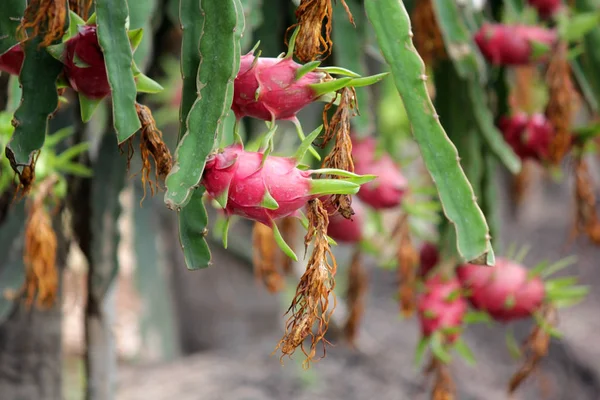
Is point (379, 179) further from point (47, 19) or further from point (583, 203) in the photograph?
point (47, 19)

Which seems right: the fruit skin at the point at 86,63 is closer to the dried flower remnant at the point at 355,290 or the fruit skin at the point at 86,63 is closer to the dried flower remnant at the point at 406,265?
the dried flower remnant at the point at 406,265

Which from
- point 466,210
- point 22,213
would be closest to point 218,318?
point 22,213

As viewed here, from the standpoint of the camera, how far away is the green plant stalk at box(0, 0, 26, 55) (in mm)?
683

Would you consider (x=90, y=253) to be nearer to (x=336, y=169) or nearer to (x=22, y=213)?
(x=22, y=213)

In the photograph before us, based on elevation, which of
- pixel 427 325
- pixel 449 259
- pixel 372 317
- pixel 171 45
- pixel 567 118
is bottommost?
A: pixel 372 317

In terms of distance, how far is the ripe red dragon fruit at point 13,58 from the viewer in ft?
2.19

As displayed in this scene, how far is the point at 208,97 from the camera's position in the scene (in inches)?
24.4

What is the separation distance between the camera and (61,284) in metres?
1.45

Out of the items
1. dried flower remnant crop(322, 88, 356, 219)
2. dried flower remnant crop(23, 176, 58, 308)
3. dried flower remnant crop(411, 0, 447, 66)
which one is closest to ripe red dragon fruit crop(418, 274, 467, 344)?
dried flower remnant crop(411, 0, 447, 66)

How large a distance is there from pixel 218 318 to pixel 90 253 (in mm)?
1550

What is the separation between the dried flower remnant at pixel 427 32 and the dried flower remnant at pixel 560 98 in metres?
0.19

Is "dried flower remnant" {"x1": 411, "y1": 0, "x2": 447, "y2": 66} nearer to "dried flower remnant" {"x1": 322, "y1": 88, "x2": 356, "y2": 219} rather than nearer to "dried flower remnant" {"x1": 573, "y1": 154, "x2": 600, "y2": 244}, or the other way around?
"dried flower remnant" {"x1": 573, "y1": 154, "x2": 600, "y2": 244}

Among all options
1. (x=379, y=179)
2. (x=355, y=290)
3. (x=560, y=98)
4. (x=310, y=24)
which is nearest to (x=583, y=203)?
(x=560, y=98)

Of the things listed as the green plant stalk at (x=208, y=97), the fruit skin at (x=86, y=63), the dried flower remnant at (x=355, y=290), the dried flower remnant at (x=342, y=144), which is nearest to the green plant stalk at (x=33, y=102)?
the fruit skin at (x=86, y=63)
